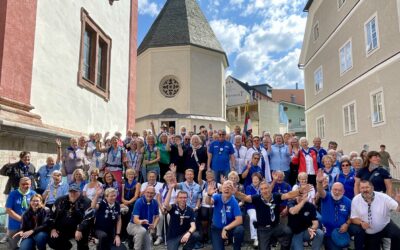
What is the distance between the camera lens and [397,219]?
7594mm

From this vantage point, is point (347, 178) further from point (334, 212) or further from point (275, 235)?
point (275, 235)

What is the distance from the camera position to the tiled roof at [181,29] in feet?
90.5

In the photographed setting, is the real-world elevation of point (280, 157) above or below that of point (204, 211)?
above

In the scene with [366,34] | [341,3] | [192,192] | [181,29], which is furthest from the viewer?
[181,29]

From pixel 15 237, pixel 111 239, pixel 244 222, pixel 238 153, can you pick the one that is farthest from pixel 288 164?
pixel 15 237

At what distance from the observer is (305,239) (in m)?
5.67

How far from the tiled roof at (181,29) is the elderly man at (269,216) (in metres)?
22.6

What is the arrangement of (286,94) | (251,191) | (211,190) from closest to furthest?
1. (211,190)
2. (251,191)
3. (286,94)

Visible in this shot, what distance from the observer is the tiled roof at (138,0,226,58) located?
27572 millimetres

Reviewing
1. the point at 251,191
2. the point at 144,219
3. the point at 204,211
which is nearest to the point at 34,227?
the point at 144,219

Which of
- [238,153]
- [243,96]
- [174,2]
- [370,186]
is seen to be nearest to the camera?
[370,186]

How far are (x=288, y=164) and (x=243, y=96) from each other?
159 ft

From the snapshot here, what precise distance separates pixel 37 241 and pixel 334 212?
501 centimetres

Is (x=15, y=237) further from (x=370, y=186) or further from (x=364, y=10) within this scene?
(x=364, y=10)
